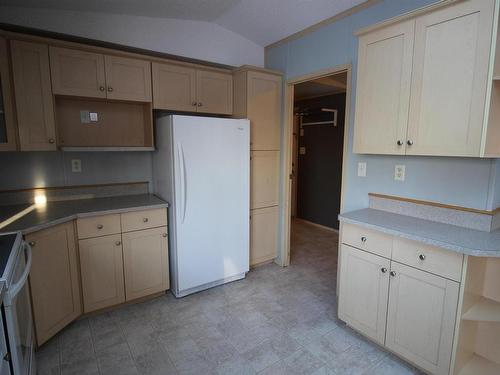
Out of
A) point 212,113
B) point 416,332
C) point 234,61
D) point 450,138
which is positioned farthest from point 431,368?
point 234,61

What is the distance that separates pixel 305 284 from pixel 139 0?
9.70 ft

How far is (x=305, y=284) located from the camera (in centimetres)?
294

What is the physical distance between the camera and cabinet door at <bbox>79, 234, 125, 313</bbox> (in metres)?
2.23

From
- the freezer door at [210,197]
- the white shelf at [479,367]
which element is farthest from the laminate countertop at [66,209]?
the white shelf at [479,367]

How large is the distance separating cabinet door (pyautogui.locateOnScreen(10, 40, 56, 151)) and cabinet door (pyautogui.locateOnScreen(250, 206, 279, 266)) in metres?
1.99

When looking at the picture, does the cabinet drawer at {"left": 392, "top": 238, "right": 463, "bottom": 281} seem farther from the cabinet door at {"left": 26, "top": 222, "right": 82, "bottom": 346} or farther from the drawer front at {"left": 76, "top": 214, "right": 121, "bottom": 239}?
the cabinet door at {"left": 26, "top": 222, "right": 82, "bottom": 346}

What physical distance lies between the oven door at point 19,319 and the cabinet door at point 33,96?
0.96 meters

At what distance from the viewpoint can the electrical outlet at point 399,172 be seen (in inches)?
82.3

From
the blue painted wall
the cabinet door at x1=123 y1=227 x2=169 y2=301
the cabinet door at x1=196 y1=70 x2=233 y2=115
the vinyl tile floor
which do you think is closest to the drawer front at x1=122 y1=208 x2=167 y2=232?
the cabinet door at x1=123 y1=227 x2=169 y2=301

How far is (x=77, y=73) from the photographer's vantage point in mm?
2262

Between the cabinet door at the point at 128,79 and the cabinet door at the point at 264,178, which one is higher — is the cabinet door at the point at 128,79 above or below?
above

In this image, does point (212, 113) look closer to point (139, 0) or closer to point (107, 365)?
point (139, 0)

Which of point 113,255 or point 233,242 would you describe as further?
point 233,242

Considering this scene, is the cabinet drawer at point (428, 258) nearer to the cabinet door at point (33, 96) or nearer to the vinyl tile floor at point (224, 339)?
the vinyl tile floor at point (224, 339)
